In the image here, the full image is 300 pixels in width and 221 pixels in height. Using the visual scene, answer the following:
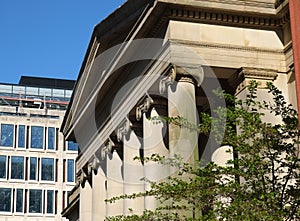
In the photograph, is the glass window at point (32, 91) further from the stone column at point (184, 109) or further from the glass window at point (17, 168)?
the stone column at point (184, 109)

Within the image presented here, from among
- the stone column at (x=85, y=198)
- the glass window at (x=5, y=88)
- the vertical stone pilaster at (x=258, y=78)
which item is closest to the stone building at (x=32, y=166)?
the glass window at (x=5, y=88)

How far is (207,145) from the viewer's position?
3722cm

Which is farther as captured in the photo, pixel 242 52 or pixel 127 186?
pixel 127 186

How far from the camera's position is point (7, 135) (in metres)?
99.6

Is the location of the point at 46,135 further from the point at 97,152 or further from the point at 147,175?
the point at 147,175

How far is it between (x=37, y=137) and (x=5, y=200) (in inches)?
399

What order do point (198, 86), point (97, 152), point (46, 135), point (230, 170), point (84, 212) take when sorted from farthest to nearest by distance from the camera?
point (46, 135) < point (84, 212) < point (97, 152) < point (198, 86) < point (230, 170)

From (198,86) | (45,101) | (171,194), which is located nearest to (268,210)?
(171,194)

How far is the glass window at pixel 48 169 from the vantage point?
9988cm

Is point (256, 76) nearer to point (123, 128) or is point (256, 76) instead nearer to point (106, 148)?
point (123, 128)

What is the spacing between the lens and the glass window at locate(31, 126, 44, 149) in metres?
101

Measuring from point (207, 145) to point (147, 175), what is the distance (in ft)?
14.2

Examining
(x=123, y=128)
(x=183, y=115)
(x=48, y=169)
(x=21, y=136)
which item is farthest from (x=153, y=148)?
(x=21, y=136)

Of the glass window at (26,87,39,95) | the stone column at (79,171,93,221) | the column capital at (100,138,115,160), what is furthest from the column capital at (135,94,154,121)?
the glass window at (26,87,39,95)
